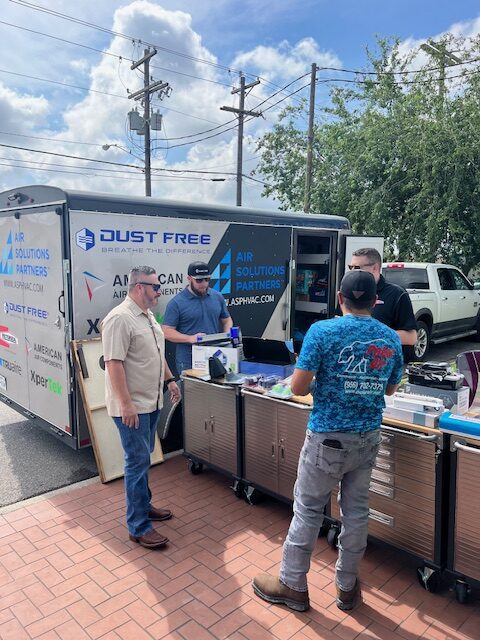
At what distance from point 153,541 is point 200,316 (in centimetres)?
212

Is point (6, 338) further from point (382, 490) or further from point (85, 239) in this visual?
point (382, 490)

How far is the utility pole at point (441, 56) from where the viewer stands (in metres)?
14.3

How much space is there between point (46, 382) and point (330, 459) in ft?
10.8

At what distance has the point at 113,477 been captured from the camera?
443 centimetres

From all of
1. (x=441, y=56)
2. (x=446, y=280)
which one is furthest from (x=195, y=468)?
(x=441, y=56)

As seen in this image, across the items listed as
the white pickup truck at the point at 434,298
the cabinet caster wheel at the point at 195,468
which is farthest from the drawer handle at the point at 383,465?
the white pickup truck at the point at 434,298

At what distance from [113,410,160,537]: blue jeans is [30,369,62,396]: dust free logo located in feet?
5.36

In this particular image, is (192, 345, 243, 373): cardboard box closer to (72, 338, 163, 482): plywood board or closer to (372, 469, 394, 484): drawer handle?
(72, 338, 163, 482): plywood board

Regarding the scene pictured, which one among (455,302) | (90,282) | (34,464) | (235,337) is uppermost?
(90,282)

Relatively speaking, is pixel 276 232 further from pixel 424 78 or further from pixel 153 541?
pixel 424 78

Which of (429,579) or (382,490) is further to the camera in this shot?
(382,490)

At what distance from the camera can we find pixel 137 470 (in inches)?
130

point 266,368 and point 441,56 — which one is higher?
point 441,56

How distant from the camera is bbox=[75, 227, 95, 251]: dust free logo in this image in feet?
14.2
